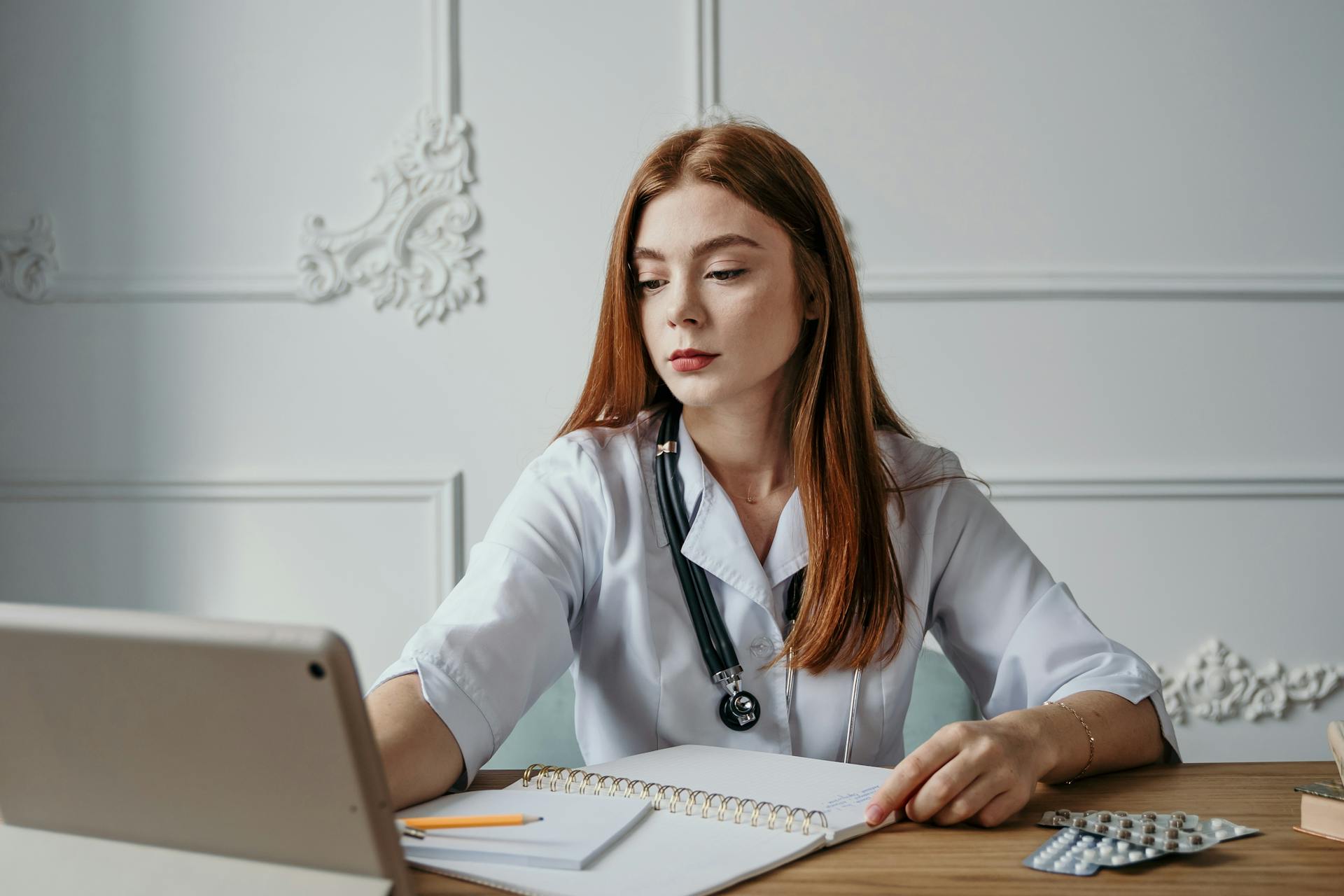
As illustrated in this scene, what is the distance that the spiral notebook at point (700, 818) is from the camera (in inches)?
29.9

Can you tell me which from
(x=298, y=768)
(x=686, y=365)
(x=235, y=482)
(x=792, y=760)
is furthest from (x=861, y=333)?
(x=235, y=482)

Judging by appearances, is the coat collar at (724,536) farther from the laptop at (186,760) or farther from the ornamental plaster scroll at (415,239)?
the ornamental plaster scroll at (415,239)

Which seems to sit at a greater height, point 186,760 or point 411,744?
point 186,760

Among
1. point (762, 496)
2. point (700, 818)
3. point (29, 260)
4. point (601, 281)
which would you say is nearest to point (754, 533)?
point (762, 496)

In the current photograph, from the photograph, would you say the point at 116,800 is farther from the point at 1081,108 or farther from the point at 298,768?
the point at 1081,108

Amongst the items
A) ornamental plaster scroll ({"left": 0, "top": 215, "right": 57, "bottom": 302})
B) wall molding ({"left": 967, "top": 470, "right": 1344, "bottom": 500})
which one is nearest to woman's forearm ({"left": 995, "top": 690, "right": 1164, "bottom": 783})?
wall molding ({"left": 967, "top": 470, "right": 1344, "bottom": 500})

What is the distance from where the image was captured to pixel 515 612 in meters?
1.20

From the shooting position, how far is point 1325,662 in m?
2.56

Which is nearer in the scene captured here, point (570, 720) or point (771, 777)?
point (771, 777)

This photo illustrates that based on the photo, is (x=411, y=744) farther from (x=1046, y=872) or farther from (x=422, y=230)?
(x=422, y=230)

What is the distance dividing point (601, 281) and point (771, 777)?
1.76 m

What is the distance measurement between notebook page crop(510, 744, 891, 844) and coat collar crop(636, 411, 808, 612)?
1.01 feet

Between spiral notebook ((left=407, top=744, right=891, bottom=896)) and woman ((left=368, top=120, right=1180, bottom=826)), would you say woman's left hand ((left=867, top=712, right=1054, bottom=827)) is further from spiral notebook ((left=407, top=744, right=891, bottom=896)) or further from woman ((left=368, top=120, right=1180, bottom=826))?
woman ((left=368, top=120, right=1180, bottom=826))

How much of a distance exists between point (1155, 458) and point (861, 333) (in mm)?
1389
